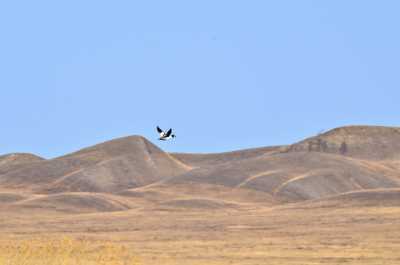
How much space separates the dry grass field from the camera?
37938 mm

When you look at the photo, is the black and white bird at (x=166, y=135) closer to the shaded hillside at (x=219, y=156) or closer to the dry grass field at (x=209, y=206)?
the dry grass field at (x=209, y=206)

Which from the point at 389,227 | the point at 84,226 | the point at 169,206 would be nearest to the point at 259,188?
the point at 169,206

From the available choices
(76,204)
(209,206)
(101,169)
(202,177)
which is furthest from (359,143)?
(76,204)

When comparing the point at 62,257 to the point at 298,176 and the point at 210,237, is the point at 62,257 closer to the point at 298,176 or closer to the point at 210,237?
the point at 210,237

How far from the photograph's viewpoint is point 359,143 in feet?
407

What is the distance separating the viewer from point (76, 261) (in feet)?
107

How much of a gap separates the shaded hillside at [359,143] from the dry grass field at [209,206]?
0.14m

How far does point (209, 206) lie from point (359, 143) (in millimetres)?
46505

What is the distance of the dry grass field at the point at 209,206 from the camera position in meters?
37.9

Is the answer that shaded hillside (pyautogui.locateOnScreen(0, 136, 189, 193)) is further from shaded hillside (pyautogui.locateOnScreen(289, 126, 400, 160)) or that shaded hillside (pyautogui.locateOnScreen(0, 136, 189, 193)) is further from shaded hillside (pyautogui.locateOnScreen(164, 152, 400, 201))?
shaded hillside (pyautogui.locateOnScreen(289, 126, 400, 160))

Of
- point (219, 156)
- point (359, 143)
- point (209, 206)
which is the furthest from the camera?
point (219, 156)

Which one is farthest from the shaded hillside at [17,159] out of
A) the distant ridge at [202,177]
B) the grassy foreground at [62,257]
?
the grassy foreground at [62,257]

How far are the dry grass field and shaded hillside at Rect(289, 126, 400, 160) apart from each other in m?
0.14

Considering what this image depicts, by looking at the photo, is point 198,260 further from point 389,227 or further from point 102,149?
point 102,149
